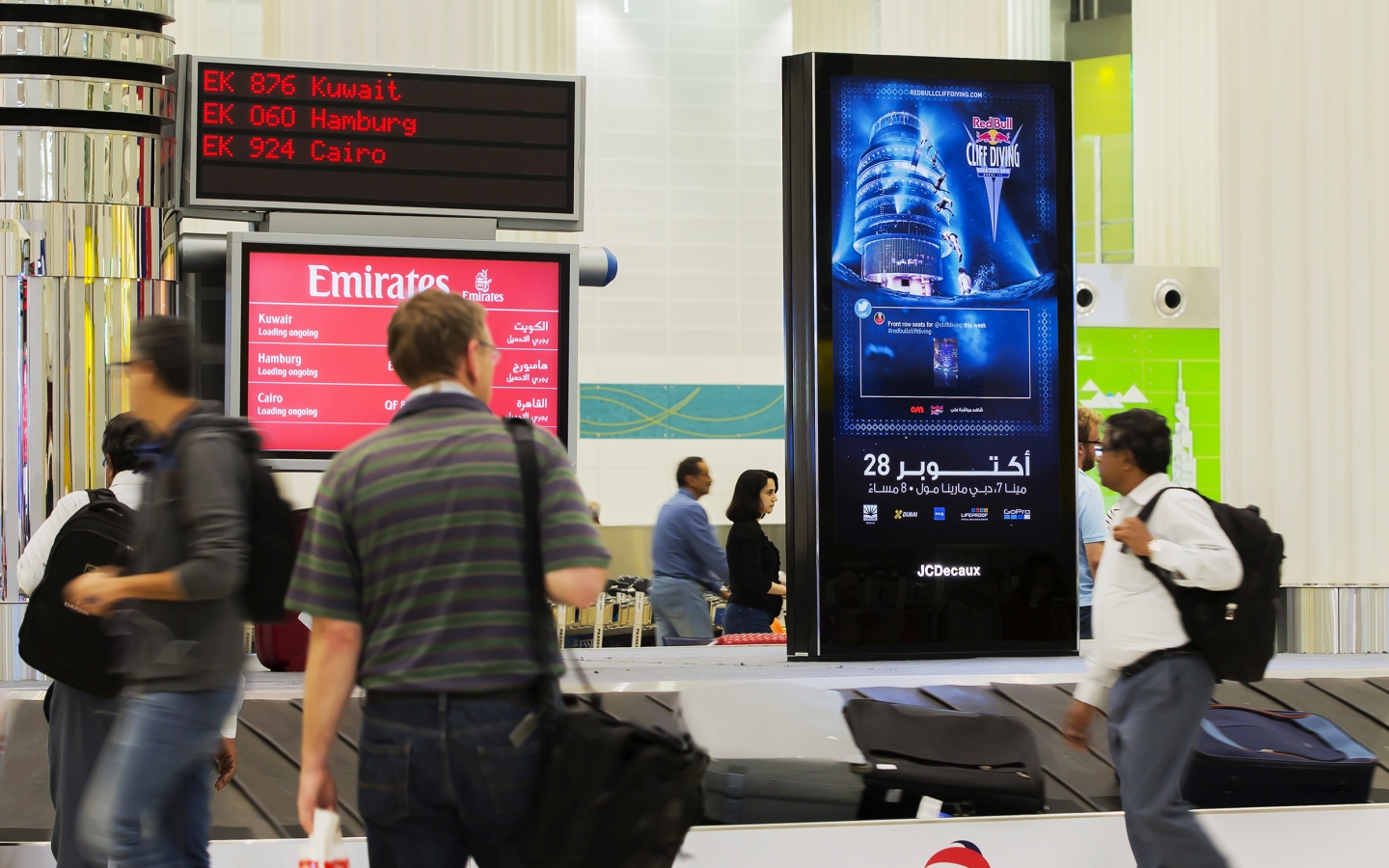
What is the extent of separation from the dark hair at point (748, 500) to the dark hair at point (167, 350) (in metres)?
3.89

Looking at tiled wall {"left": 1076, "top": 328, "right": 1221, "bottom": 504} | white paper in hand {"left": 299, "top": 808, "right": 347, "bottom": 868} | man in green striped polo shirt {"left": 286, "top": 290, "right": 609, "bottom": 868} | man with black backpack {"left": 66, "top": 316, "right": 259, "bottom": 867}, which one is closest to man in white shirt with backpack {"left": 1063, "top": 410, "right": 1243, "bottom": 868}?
man in green striped polo shirt {"left": 286, "top": 290, "right": 609, "bottom": 868}

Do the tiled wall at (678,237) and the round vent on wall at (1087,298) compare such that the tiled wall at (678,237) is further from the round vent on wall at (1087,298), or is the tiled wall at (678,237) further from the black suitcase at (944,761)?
the black suitcase at (944,761)

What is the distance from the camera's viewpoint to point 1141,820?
3182 millimetres

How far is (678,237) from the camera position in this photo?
586 inches

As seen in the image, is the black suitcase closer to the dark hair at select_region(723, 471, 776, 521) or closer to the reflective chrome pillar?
the dark hair at select_region(723, 471, 776, 521)

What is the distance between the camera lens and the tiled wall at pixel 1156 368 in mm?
10648

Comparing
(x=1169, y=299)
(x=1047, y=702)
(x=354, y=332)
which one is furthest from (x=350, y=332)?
(x=1169, y=299)

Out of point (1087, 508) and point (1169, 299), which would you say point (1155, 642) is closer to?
point (1087, 508)

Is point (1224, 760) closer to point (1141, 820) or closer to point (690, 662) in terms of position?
point (1141, 820)

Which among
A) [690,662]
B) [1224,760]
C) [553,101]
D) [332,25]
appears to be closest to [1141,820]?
[1224,760]

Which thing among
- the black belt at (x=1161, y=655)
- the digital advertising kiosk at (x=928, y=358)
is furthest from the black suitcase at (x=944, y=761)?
the digital advertising kiosk at (x=928, y=358)

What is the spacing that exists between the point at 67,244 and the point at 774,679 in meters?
2.80

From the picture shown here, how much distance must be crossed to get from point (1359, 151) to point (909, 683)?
10.0 ft

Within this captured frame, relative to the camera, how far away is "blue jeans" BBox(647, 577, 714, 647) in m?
6.91
